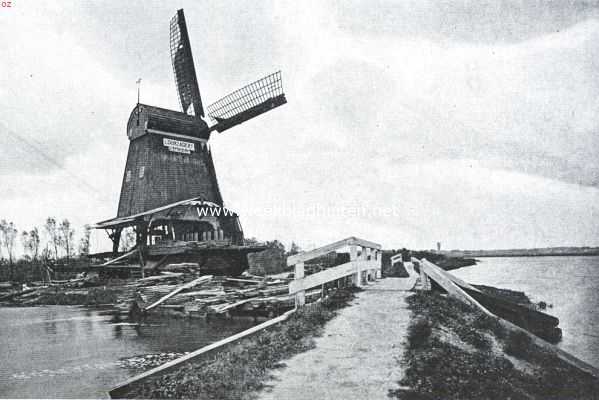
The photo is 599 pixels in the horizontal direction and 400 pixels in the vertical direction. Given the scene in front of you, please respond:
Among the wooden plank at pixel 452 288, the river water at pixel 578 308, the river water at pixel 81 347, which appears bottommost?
the river water at pixel 578 308

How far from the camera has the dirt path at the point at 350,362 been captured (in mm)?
4184

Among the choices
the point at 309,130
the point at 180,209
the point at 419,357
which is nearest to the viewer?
the point at 419,357

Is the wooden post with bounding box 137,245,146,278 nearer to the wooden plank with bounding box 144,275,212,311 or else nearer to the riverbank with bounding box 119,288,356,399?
the wooden plank with bounding box 144,275,212,311

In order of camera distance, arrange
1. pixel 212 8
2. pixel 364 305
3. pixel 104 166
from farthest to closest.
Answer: pixel 104 166 < pixel 212 8 < pixel 364 305

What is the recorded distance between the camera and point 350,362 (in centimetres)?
477

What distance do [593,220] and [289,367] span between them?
17.2 ft


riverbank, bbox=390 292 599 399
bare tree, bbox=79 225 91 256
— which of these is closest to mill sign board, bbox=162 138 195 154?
bare tree, bbox=79 225 91 256

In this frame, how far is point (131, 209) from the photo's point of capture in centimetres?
2394

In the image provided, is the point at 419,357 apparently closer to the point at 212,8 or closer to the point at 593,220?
the point at 593,220

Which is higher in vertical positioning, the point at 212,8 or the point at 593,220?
the point at 212,8

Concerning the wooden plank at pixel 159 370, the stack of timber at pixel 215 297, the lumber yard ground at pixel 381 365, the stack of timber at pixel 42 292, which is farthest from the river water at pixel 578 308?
the stack of timber at pixel 42 292

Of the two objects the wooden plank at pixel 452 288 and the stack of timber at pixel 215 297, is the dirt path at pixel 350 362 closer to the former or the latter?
the wooden plank at pixel 452 288

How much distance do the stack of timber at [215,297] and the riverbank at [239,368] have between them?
486 centimetres

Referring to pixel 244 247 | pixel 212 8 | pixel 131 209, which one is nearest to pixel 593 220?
pixel 212 8
